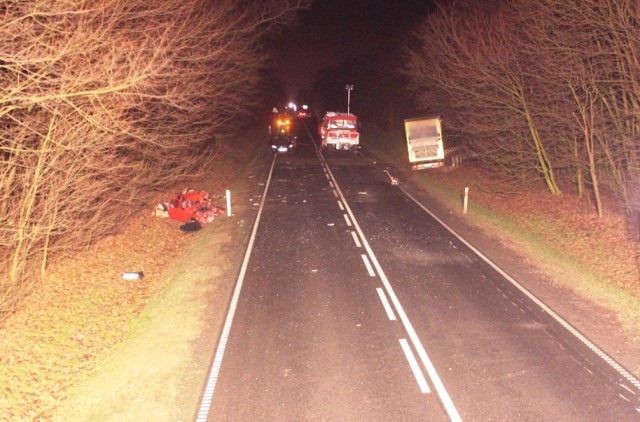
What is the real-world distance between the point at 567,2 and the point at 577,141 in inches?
230

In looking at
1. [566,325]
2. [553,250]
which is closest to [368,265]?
[566,325]

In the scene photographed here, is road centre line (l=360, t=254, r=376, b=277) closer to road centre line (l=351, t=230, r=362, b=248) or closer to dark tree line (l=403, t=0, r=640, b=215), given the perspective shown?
road centre line (l=351, t=230, r=362, b=248)

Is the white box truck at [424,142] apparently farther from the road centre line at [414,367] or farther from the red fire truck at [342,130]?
the road centre line at [414,367]

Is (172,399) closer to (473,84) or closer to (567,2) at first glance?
(567,2)

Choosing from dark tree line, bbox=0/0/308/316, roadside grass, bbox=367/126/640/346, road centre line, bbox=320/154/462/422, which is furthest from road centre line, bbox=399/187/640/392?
dark tree line, bbox=0/0/308/316

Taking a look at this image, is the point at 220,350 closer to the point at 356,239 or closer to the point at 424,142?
the point at 356,239

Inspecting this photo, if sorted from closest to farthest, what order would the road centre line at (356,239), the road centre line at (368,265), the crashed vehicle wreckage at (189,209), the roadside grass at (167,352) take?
the roadside grass at (167,352) → the road centre line at (368,265) → the road centre line at (356,239) → the crashed vehicle wreckage at (189,209)

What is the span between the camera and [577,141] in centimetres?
1798

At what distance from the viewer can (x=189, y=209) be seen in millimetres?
16875

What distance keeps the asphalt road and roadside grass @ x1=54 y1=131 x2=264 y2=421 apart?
359 millimetres

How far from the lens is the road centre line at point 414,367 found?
670 cm

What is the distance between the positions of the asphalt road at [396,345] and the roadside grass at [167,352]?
1.18ft

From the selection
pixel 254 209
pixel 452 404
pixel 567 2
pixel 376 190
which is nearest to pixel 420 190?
pixel 376 190

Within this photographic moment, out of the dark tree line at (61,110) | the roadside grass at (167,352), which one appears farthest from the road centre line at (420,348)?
the dark tree line at (61,110)
